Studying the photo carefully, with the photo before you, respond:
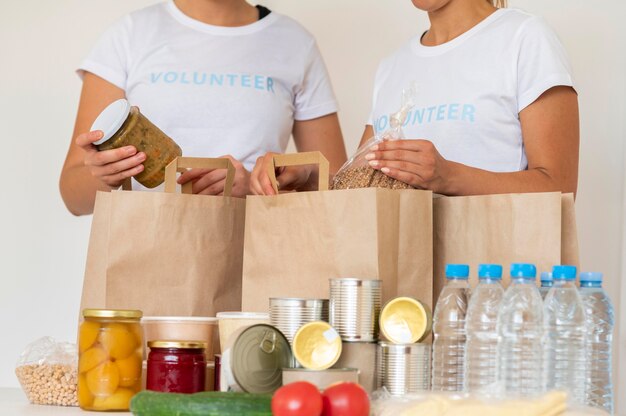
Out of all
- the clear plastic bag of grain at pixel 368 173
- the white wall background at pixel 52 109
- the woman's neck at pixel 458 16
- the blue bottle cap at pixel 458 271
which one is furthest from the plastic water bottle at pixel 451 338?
the white wall background at pixel 52 109

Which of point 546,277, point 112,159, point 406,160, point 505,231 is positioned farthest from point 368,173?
point 112,159

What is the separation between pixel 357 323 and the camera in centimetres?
110

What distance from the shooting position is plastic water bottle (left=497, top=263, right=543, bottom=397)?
1060 millimetres

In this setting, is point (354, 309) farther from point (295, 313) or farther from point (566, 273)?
point (566, 273)

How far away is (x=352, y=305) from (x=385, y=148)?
0.29m

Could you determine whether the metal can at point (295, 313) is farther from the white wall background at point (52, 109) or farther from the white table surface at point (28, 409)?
the white wall background at point (52, 109)

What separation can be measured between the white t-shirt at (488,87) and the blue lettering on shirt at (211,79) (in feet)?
1.10

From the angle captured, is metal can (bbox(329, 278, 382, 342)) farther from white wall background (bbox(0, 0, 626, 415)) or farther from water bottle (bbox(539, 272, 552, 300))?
white wall background (bbox(0, 0, 626, 415))

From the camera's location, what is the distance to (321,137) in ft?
6.69

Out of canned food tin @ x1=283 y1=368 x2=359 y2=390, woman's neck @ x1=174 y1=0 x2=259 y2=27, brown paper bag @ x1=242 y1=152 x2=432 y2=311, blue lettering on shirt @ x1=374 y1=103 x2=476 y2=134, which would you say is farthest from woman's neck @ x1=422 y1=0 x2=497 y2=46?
canned food tin @ x1=283 y1=368 x2=359 y2=390

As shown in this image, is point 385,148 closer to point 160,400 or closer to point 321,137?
point 160,400

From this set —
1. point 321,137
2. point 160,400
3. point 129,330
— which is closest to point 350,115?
point 321,137

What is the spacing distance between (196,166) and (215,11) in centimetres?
68

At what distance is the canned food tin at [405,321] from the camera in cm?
109
